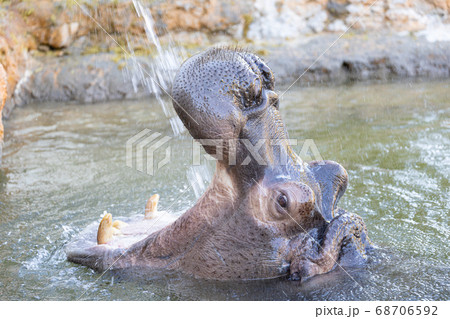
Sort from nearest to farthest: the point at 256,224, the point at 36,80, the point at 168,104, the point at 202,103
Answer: the point at 202,103, the point at 256,224, the point at 168,104, the point at 36,80

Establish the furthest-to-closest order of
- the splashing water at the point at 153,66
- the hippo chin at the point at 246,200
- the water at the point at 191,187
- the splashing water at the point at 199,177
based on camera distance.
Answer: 1. the splashing water at the point at 153,66
2. the splashing water at the point at 199,177
3. the water at the point at 191,187
4. the hippo chin at the point at 246,200

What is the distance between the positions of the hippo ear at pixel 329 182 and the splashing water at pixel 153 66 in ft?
21.1

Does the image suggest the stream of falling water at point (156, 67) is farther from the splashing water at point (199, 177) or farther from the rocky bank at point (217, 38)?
the splashing water at point (199, 177)

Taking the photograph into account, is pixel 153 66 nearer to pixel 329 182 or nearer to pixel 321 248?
pixel 329 182

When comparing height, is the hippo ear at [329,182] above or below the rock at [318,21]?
above

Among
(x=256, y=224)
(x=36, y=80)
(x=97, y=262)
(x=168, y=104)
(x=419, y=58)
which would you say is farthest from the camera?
Result: (x=419, y=58)

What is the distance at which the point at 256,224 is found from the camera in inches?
102

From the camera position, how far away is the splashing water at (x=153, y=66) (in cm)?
1005

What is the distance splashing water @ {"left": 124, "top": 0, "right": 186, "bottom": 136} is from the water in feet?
2.58

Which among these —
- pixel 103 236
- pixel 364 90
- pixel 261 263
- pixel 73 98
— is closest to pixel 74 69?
pixel 73 98

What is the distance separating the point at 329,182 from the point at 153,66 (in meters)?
8.05

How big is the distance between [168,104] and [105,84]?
154 centimetres

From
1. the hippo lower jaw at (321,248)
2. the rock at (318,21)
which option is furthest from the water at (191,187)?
the rock at (318,21)

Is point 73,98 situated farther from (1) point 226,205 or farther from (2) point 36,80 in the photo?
(1) point 226,205
